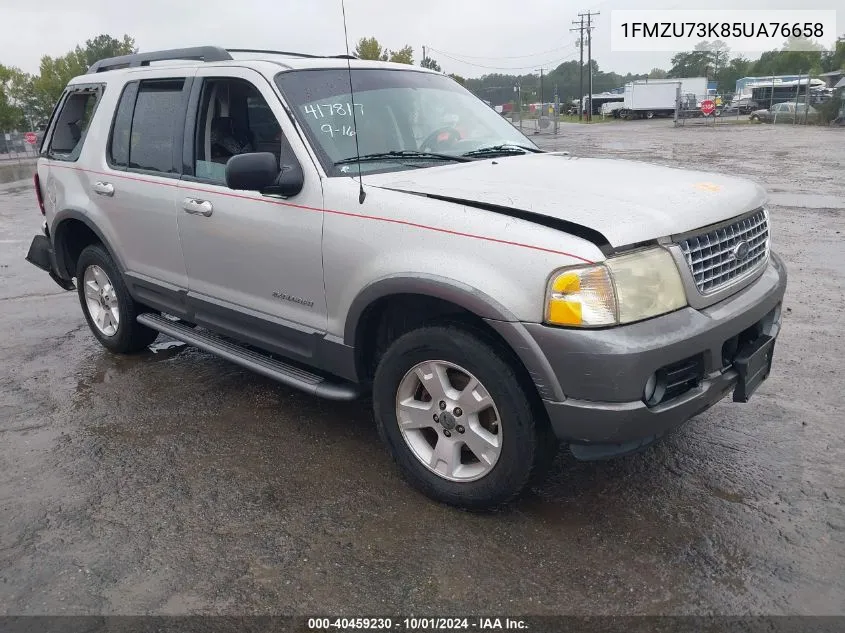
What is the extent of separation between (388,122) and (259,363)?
4.89 feet

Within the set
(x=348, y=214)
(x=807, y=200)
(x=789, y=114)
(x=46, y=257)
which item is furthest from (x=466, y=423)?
(x=789, y=114)

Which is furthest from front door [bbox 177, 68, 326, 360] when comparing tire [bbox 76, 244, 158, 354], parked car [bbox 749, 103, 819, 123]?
parked car [bbox 749, 103, 819, 123]

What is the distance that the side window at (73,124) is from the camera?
5.16 meters

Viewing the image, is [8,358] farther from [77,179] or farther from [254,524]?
[254,524]

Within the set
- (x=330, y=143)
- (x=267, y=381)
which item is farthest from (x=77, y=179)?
(x=330, y=143)

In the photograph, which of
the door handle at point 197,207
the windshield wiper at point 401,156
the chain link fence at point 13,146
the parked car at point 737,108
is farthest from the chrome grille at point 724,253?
the parked car at point 737,108

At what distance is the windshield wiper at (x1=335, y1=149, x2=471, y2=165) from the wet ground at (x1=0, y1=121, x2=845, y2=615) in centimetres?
151

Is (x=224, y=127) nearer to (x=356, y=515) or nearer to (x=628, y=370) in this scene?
(x=356, y=515)

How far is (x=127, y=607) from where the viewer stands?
2660 mm

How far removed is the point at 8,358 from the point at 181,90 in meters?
2.68

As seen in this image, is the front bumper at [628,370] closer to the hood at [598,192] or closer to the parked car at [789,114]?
the hood at [598,192]

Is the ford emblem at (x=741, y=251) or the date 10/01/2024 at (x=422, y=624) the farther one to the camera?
the ford emblem at (x=741, y=251)

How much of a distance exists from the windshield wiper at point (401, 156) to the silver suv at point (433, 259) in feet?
0.04

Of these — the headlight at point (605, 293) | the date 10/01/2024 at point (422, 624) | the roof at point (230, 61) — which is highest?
the roof at point (230, 61)
